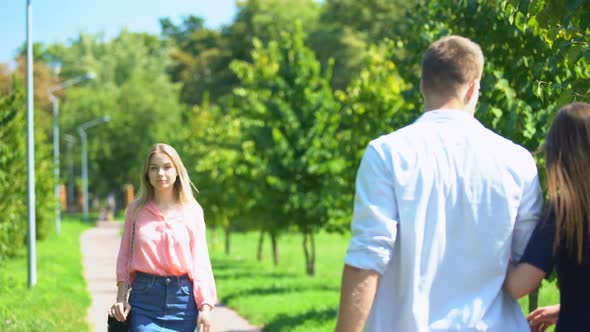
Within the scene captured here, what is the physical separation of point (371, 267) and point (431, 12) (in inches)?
310

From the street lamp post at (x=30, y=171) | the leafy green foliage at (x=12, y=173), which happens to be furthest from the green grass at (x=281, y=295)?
the leafy green foliage at (x=12, y=173)

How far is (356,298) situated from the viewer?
3.15 m

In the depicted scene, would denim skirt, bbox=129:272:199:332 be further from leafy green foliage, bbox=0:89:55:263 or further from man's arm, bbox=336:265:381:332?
leafy green foliage, bbox=0:89:55:263

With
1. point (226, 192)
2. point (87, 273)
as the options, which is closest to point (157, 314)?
point (87, 273)

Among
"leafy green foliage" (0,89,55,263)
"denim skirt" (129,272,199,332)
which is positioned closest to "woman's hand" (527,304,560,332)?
"denim skirt" (129,272,199,332)

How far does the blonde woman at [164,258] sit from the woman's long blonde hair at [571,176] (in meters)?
2.55

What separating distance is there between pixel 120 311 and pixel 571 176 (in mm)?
2803

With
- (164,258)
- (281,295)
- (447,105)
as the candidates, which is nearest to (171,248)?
(164,258)

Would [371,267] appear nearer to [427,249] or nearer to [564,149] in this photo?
[427,249]

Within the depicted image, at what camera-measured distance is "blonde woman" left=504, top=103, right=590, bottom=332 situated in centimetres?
316

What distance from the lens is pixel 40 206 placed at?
28.7 meters

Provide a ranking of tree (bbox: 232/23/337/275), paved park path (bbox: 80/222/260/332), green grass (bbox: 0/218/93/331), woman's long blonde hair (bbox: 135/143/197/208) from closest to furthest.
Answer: woman's long blonde hair (bbox: 135/143/197/208) → green grass (bbox: 0/218/93/331) → paved park path (bbox: 80/222/260/332) → tree (bbox: 232/23/337/275)

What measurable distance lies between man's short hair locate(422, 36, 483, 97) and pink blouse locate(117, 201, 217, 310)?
7.82 feet

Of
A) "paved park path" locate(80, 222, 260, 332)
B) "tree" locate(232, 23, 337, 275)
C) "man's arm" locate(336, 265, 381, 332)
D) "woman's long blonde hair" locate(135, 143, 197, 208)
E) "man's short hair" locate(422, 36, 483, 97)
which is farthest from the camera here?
"tree" locate(232, 23, 337, 275)
